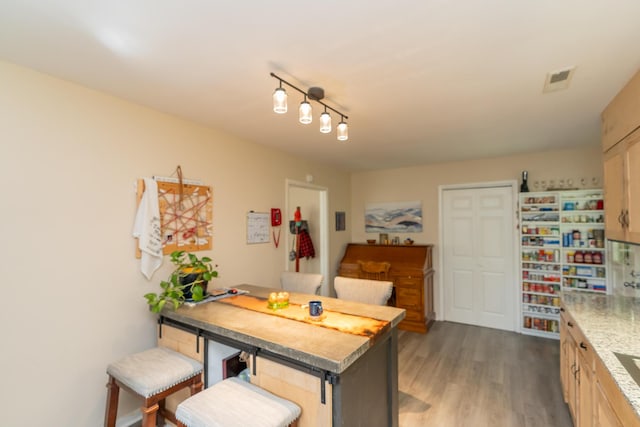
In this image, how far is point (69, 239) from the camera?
5.84 feet

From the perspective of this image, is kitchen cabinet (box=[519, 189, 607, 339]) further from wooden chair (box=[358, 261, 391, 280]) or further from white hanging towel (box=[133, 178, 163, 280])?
white hanging towel (box=[133, 178, 163, 280])

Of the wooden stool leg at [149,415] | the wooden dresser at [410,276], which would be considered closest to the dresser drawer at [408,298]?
the wooden dresser at [410,276]

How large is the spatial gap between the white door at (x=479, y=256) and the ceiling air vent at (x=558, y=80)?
89.6 inches

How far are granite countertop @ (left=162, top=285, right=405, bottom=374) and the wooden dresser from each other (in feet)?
6.64

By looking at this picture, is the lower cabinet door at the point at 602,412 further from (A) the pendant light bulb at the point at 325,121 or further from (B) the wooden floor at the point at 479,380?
(A) the pendant light bulb at the point at 325,121

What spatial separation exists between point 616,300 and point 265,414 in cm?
259

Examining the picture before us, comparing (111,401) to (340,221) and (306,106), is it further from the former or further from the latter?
(340,221)

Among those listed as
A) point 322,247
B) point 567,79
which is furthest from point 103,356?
point 567,79

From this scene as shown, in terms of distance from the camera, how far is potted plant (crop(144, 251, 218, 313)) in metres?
1.99

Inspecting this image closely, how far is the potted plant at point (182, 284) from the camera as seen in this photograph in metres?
1.99

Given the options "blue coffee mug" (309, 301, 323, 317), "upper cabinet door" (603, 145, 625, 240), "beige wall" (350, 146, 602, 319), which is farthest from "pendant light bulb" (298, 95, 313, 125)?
"beige wall" (350, 146, 602, 319)

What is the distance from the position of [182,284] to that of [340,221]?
9.44 feet

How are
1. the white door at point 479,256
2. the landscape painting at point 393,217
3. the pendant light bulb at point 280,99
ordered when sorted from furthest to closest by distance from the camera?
the landscape painting at point 393,217 → the white door at point 479,256 → the pendant light bulb at point 280,99

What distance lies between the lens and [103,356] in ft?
6.32
